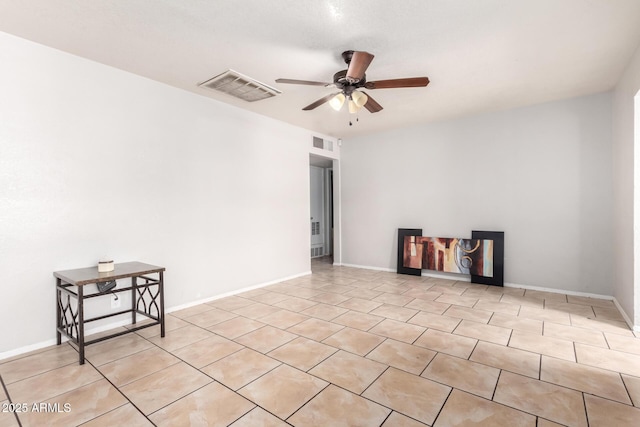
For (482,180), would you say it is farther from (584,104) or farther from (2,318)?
(2,318)

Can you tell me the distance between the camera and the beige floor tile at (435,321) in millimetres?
3146

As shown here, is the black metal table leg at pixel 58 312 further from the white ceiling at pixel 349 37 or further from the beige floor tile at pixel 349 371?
the beige floor tile at pixel 349 371

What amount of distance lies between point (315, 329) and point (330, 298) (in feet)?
3.69

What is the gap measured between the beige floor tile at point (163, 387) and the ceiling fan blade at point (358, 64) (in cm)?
271

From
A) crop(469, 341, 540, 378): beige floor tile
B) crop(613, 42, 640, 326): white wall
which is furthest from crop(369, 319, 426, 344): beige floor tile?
crop(613, 42, 640, 326): white wall

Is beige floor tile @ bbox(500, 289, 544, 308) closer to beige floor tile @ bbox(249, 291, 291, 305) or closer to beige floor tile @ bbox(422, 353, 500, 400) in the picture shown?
beige floor tile @ bbox(422, 353, 500, 400)

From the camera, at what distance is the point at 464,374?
2248 mm

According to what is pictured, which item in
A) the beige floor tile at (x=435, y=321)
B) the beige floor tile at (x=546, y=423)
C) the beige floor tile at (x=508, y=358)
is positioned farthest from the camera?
the beige floor tile at (x=435, y=321)

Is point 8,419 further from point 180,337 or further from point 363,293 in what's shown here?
point 363,293

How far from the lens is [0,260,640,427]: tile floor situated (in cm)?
183

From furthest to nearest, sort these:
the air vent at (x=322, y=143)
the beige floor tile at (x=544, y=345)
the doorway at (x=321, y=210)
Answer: the doorway at (x=321, y=210)
the air vent at (x=322, y=143)
the beige floor tile at (x=544, y=345)

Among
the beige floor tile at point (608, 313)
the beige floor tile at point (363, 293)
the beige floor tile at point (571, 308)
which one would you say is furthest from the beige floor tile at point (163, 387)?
the beige floor tile at point (608, 313)

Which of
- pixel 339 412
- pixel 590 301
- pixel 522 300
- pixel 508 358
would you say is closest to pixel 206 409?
pixel 339 412

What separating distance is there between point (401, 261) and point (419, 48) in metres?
3.84
